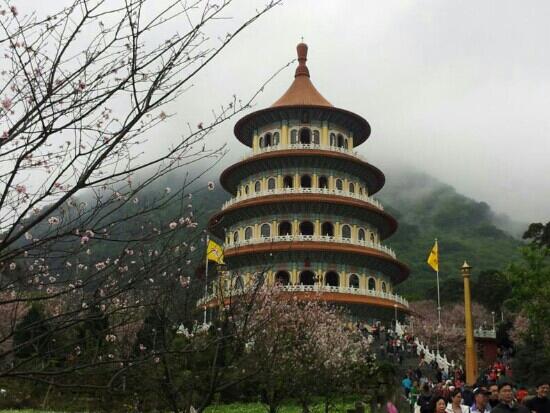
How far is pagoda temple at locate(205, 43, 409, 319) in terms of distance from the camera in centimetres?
4009

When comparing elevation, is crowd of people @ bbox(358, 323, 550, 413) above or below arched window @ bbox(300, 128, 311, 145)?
below

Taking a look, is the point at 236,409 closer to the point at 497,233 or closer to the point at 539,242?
the point at 539,242

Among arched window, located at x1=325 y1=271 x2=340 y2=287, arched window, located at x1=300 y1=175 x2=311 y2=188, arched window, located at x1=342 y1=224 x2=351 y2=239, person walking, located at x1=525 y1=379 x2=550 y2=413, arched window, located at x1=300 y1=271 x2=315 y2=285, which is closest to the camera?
person walking, located at x1=525 y1=379 x2=550 y2=413

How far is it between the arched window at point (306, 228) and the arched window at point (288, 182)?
291 centimetres

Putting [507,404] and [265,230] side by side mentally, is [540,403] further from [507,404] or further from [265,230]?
[265,230]

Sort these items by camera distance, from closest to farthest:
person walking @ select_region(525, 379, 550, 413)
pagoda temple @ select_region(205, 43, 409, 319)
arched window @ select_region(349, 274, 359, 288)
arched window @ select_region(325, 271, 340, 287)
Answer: person walking @ select_region(525, 379, 550, 413), pagoda temple @ select_region(205, 43, 409, 319), arched window @ select_region(325, 271, 340, 287), arched window @ select_region(349, 274, 359, 288)

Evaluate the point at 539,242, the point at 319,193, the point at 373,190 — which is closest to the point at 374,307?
the point at 319,193

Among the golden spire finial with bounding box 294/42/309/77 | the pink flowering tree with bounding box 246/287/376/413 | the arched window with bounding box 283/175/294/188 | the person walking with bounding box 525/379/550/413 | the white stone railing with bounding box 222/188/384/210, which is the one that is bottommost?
the person walking with bounding box 525/379/550/413

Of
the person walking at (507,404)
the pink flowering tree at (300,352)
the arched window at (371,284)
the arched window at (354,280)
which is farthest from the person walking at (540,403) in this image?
the arched window at (371,284)

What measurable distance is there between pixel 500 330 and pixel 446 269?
144 ft

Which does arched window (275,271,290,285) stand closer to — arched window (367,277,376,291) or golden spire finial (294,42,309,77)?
arched window (367,277,376,291)

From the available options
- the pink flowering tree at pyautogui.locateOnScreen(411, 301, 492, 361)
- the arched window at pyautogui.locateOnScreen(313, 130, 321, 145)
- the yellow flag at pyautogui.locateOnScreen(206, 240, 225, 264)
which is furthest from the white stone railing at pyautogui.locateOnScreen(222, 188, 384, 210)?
the yellow flag at pyautogui.locateOnScreen(206, 240, 225, 264)

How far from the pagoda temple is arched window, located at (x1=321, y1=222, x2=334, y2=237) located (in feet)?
0.21

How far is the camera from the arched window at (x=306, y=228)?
43188 mm
